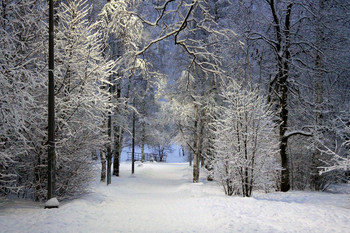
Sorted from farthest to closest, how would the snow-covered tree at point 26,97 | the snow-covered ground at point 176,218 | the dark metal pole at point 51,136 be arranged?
the snow-covered tree at point 26,97 < the dark metal pole at point 51,136 < the snow-covered ground at point 176,218

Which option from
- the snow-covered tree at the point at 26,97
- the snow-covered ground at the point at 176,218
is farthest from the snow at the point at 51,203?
the snow-covered tree at the point at 26,97

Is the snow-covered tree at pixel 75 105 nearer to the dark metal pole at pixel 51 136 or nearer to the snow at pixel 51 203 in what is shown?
the dark metal pole at pixel 51 136

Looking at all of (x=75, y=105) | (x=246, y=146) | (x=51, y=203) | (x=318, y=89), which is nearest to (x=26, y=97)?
(x=75, y=105)

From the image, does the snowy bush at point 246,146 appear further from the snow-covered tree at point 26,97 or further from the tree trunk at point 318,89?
the snow-covered tree at point 26,97

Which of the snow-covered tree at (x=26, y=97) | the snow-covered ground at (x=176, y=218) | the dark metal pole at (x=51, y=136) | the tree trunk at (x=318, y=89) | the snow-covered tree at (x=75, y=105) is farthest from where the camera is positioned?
the tree trunk at (x=318, y=89)

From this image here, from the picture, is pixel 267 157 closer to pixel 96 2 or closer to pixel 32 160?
pixel 32 160

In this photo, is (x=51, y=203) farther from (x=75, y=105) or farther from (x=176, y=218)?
(x=176, y=218)

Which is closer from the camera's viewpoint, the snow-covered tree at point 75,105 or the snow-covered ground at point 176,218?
the snow-covered ground at point 176,218

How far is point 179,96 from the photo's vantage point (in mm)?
15625

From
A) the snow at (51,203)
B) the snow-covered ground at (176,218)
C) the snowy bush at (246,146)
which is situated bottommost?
the snow-covered ground at (176,218)

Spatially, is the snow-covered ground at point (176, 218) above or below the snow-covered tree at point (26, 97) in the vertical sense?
below

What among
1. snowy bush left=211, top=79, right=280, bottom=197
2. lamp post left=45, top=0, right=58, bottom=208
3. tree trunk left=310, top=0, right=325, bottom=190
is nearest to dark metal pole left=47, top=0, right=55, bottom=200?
lamp post left=45, top=0, right=58, bottom=208

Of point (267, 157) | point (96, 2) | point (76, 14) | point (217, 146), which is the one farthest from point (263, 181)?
point (96, 2)

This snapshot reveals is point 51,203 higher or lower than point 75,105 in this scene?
lower
